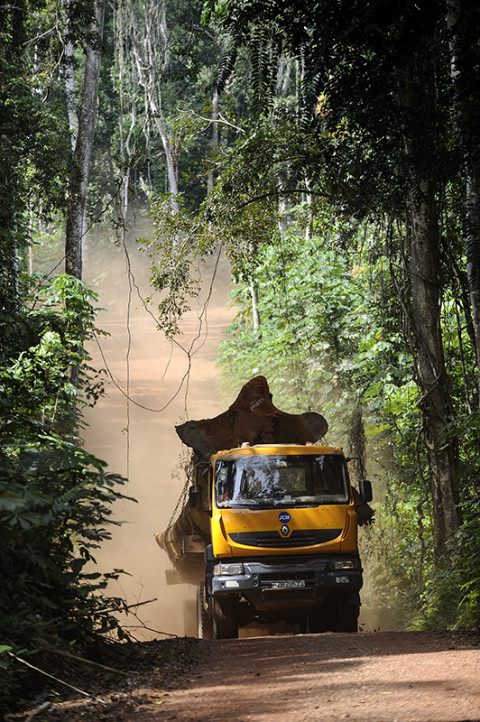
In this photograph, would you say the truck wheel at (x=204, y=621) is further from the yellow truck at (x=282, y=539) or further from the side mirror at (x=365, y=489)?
the side mirror at (x=365, y=489)

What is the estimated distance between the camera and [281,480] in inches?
436

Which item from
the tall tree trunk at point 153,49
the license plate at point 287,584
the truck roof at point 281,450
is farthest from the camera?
the tall tree trunk at point 153,49

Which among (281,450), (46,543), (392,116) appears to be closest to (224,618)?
(281,450)

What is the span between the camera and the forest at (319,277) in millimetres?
6797

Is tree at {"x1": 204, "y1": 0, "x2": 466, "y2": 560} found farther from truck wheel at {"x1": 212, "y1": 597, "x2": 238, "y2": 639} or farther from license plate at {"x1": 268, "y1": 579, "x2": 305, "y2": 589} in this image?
truck wheel at {"x1": 212, "y1": 597, "x2": 238, "y2": 639}

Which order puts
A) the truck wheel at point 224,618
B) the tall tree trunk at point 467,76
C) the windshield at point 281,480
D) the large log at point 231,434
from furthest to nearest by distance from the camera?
the large log at point 231,434 < the windshield at point 281,480 < the truck wheel at point 224,618 < the tall tree trunk at point 467,76

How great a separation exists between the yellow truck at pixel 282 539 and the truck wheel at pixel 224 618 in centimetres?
1

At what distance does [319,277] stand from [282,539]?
1150 cm

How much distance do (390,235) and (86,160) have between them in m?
11.6

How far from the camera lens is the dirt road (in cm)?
505

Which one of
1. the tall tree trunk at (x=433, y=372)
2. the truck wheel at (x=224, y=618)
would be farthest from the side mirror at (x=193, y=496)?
the tall tree trunk at (x=433, y=372)

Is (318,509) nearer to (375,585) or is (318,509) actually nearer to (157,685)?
(157,685)

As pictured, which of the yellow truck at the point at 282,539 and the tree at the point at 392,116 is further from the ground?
the tree at the point at 392,116

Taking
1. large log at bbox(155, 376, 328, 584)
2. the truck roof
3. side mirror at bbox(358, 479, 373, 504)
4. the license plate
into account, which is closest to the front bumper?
the license plate
